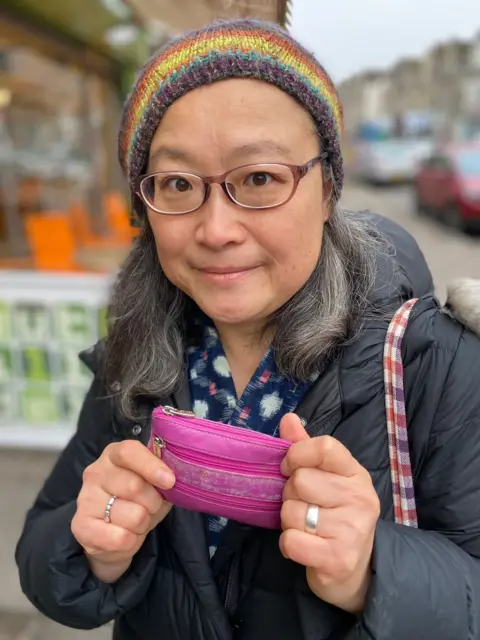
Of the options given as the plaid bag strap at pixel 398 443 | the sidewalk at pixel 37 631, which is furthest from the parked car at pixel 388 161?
the plaid bag strap at pixel 398 443

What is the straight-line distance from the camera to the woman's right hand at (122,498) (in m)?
0.92

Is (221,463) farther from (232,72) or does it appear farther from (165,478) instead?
(232,72)

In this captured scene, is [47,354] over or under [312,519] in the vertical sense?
under

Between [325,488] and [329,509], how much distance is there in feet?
0.10

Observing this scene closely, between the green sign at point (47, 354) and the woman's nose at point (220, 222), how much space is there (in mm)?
2388

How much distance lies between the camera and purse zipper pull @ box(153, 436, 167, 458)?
93 centimetres

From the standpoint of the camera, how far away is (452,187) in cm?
1023

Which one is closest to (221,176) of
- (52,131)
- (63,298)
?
(63,298)

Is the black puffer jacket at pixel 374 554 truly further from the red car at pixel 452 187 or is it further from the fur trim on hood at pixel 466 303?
the red car at pixel 452 187

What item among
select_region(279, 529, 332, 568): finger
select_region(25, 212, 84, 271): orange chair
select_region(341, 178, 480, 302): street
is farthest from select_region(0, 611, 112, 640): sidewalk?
select_region(341, 178, 480, 302): street

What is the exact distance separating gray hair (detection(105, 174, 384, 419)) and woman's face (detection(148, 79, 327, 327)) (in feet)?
0.24

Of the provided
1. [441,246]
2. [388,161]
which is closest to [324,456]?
[441,246]

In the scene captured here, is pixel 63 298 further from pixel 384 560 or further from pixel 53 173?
pixel 53 173

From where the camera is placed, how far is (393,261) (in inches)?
47.2
